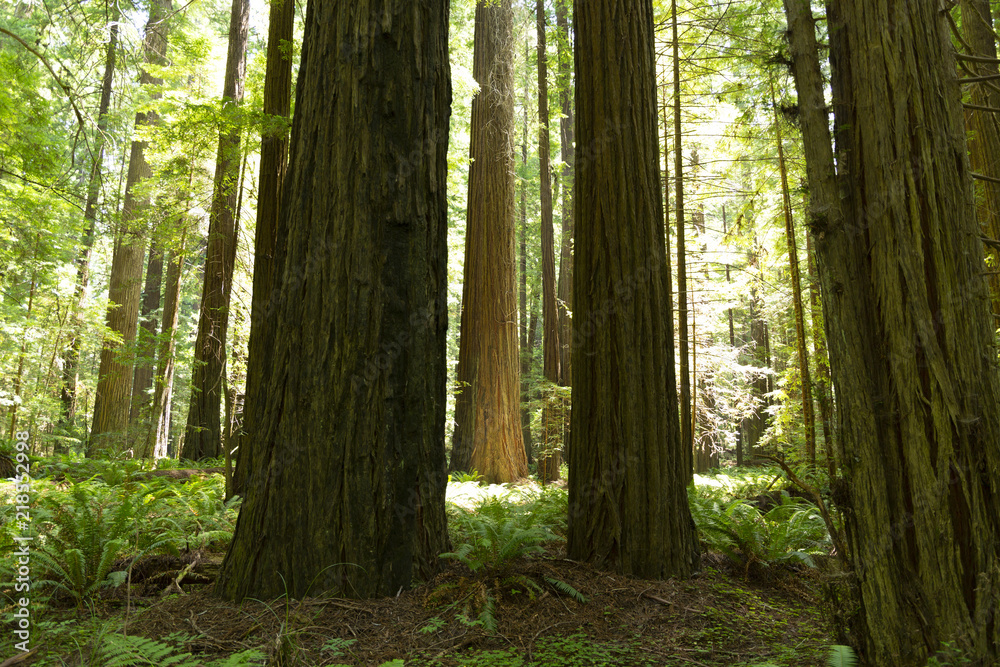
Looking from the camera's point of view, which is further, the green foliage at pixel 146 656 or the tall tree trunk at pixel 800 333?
the tall tree trunk at pixel 800 333

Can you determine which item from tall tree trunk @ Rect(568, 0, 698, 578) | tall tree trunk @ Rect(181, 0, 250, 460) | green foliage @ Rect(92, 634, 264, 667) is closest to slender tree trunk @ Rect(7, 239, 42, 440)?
tall tree trunk @ Rect(181, 0, 250, 460)

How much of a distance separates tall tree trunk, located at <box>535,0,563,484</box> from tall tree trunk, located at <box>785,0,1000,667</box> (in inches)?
320

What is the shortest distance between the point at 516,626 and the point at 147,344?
6911 mm

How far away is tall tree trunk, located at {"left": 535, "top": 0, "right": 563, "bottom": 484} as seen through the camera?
10.9 metres

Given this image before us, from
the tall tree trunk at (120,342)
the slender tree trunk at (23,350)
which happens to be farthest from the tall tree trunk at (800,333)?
the slender tree trunk at (23,350)

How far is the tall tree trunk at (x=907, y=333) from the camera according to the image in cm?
228

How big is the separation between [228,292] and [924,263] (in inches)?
285

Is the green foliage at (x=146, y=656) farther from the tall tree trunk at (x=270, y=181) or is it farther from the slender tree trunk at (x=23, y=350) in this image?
the slender tree trunk at (x=23, y=350)

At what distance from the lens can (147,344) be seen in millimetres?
7488

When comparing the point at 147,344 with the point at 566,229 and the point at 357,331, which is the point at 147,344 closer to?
the point at 357,331

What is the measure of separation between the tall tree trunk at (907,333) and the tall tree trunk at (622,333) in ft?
4.40

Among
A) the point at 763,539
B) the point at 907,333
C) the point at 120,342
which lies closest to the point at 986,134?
the point at 763,539

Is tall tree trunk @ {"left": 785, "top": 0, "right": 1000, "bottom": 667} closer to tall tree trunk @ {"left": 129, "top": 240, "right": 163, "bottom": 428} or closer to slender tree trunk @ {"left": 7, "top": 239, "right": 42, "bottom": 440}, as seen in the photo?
tall tree trunk @ {"left": 129, "top": 240, "right": 163, "bottom": 428}

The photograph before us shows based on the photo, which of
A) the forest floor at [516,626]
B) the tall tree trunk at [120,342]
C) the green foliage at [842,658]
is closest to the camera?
the green foliage at [842,658]
